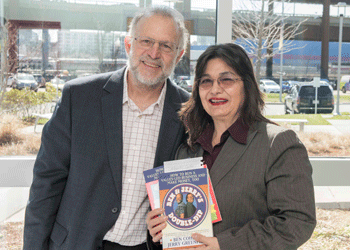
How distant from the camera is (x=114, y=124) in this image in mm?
1740

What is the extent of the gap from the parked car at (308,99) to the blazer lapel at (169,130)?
1.53 metres

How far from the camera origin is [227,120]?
1.61m

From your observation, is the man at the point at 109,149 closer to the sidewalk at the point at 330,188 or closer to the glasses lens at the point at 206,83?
the glasses lens at the point at 206,83

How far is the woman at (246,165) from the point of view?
132 centimetres

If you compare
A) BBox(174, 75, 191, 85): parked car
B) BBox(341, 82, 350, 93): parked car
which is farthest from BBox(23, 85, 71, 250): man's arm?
BBox(341, 82, 350, 93): parked car

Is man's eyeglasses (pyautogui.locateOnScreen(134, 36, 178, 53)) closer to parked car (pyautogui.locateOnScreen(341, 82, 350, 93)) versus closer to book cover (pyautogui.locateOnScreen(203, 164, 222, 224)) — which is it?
book cover (pyautogui.locateOnScreen(203, 164, 222, 224))

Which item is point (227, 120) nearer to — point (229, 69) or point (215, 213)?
point (229, 69)

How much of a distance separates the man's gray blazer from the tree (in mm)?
1456

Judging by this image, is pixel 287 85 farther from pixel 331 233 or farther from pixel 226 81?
pixel 226 81

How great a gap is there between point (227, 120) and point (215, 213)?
45 centimetres

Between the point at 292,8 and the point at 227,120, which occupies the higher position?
the point at 292,8

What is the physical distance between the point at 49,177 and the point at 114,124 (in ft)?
1.45

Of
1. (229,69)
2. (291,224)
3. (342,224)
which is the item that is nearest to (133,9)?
(229,69)

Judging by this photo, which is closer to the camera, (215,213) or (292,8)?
(215,213)
